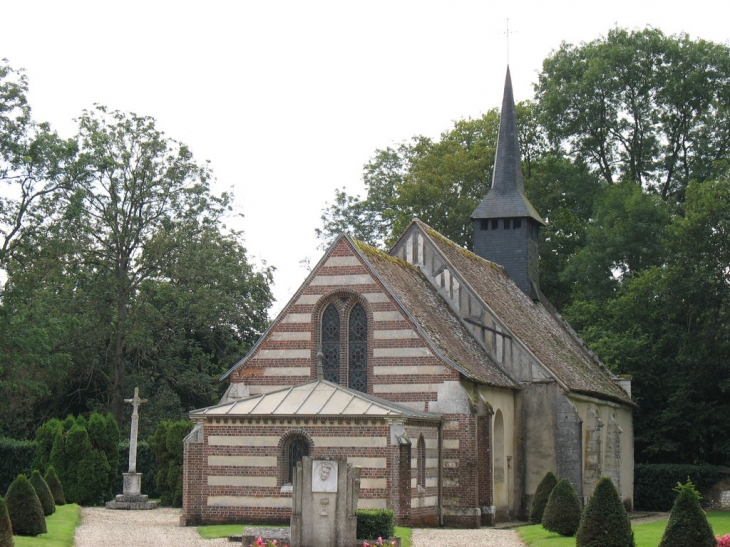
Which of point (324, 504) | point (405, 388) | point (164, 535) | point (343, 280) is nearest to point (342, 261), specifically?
point (343, 280)

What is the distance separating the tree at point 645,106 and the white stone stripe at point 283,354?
2881cm

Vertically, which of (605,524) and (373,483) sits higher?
(373,483)

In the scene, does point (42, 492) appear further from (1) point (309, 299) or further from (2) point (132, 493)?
(1) point (309, 299)

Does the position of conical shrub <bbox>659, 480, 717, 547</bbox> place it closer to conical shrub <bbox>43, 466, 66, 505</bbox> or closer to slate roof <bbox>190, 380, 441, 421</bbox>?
slate roof <bbox>190, 380, 441, 421</bbox>

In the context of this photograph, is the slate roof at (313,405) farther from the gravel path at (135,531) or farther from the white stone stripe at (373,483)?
the gravel path at (135,531)

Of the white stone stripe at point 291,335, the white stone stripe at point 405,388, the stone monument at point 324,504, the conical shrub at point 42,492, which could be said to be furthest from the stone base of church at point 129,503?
the stone monument at point 324,504

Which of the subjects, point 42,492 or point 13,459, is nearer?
point 42,492

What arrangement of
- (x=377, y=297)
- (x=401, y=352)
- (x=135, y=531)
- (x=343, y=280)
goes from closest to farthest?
(x=135, y=531)
(x=401, y=352)
(x=377, y=297)
(x=343, y=280)

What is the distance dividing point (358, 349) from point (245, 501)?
6.12 m

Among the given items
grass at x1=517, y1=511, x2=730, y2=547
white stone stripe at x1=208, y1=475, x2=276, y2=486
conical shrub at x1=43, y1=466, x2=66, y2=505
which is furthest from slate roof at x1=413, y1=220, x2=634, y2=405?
conical shrub at x1=43, y1=466, x2=66, y2=505

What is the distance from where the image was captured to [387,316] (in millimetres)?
31344

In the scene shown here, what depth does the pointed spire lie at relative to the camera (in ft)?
142

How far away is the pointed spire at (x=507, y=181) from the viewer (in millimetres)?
43344

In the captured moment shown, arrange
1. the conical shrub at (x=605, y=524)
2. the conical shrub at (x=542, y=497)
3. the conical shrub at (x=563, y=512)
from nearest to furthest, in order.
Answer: the conical shrub at (x=605, y=524) < the conical shrub at (x=563, y=512) < the conical shrub at (x=542, y=497)
